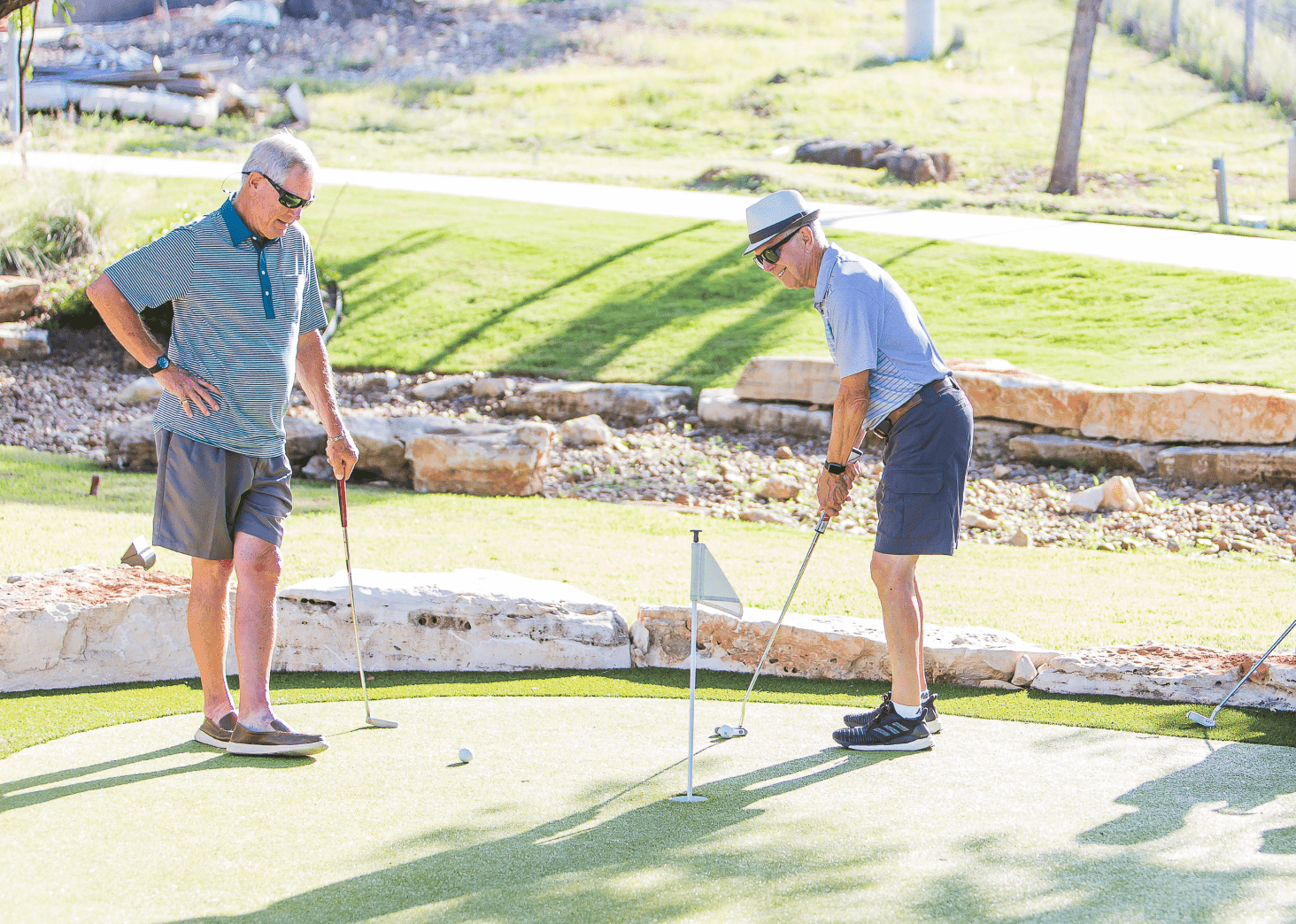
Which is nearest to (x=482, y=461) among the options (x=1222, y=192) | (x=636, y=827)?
(x=636, y=827)

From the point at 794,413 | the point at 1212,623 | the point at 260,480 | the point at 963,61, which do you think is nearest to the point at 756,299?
Result: the point at 794,413

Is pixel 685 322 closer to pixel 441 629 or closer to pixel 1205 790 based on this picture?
pixel 441 629

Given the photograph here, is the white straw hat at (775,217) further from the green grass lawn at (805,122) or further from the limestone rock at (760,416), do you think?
the green grass lawn at (805,122)

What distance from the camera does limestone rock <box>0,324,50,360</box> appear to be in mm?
10797

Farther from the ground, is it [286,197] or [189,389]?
[286,197]

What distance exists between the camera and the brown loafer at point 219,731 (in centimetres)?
378

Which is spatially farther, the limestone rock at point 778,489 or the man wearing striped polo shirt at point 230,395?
the limestone rock at point 778,489

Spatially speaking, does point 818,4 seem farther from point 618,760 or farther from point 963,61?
point 618,760

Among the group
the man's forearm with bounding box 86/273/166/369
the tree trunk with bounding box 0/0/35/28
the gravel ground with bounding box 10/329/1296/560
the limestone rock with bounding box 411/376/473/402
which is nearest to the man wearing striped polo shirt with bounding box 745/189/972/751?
the man's forearm with bounding box 86/273/166/369

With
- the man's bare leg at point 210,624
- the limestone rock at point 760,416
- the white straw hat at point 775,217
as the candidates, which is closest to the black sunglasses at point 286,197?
the man's bare leg at point 210,624

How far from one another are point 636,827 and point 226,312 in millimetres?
1978

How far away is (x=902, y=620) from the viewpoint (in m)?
3.83

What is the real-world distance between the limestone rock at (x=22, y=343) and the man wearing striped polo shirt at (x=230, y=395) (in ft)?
27.2

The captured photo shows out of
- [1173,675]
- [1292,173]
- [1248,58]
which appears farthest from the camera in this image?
[1248,58]
